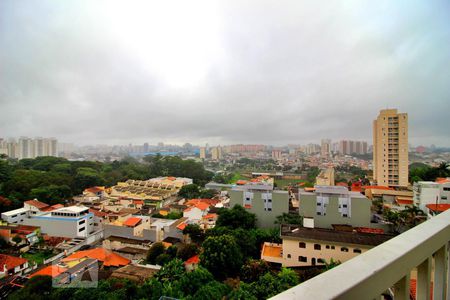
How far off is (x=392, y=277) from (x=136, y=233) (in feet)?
26.4

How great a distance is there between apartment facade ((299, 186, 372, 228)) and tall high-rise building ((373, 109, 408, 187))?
7.47 metres

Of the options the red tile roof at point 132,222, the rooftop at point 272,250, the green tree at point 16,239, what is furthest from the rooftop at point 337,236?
the green tree at point 16,239

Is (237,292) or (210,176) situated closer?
(237,292)

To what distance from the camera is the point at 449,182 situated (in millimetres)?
7996

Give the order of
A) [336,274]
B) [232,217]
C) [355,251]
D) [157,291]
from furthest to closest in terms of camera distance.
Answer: [232,217], [355,251], [157,291], [336,274]

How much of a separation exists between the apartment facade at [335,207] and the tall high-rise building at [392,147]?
747cm

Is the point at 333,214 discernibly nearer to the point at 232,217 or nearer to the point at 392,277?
the point at 232,217

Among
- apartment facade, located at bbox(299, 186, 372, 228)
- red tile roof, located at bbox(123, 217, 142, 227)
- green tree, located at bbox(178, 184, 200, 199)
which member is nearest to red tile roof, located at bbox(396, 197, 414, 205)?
apartment facade, located at bbox(299, 186, 372, 228)

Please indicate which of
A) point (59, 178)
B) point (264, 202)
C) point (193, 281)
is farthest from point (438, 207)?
point (59, 178)

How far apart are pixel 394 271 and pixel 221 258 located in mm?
4808

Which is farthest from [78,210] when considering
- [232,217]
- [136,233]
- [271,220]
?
[271,220]

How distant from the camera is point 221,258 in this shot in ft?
15.5

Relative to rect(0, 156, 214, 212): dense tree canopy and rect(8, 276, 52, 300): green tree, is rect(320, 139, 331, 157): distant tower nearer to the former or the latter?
rect(0, 156, 214, 212): dense tree canopy

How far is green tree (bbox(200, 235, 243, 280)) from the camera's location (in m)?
4.79
